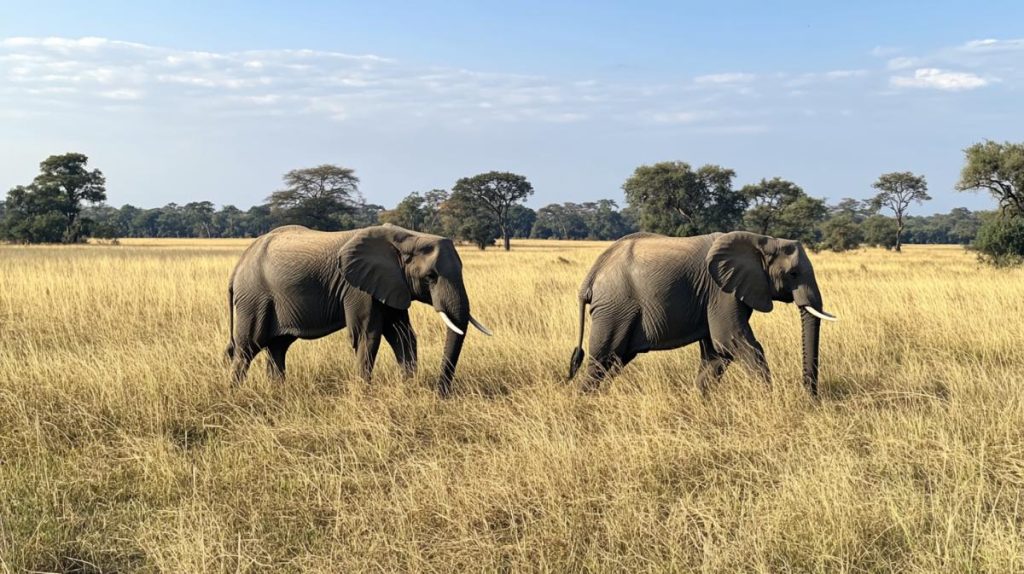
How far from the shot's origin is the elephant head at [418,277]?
213 inches

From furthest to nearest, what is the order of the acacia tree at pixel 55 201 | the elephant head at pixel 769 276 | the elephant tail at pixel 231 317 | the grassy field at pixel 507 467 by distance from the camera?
the acacia tree at pixel 55 201 < the elephant tail at pixel 231 317 < the elephant head at pixel 769 276 < the grassy field at pixel 507 467

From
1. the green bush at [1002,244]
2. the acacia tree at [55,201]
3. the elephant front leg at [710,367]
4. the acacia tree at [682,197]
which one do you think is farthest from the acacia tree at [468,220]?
the elephant front leg at [710,367]

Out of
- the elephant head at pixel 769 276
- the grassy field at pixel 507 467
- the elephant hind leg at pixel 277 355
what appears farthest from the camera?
the elephant hind leg at pixel 277 355

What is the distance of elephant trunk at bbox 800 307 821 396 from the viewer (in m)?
5.29

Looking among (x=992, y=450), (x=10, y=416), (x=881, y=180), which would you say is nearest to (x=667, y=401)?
(x=992, y=450)

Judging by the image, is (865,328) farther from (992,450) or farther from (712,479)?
(712,479)

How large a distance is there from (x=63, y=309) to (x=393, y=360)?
5.73m

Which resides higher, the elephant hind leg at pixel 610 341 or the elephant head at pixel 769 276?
the elephant head at pixel 769 276

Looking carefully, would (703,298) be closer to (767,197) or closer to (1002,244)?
(1002,244)

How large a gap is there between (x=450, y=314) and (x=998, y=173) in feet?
99.2

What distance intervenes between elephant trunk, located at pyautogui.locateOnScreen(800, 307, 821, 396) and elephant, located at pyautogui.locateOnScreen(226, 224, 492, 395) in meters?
2.53

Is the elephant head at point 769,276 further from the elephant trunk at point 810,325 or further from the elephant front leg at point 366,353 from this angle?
the elephant front leg at point 366,353

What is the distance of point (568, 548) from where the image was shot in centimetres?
287

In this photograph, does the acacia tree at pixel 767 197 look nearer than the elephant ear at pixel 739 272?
No
